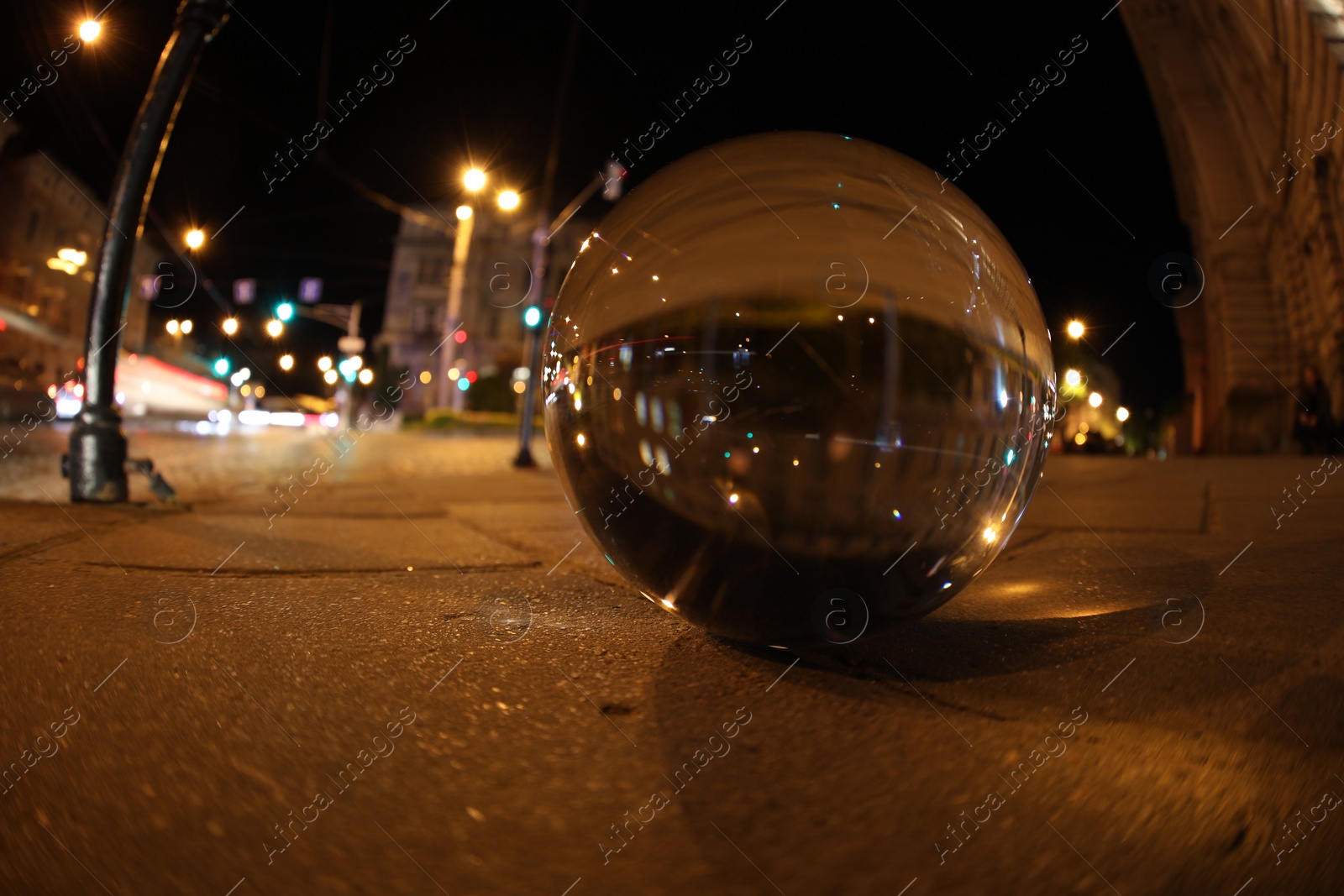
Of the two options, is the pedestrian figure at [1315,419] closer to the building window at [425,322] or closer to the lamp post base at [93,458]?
the lamp post base at [93,458]

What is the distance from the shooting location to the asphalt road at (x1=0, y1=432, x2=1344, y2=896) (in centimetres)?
113

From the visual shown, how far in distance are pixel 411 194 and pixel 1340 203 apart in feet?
100

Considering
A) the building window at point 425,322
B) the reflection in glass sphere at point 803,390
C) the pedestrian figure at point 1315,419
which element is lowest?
the reflection in glass sphere at point 803,390

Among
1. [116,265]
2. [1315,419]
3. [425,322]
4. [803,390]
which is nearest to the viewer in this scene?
[803,390]

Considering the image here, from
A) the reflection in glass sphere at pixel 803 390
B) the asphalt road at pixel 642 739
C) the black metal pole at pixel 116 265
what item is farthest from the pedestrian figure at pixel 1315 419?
the black metal pole at pixel 116 265

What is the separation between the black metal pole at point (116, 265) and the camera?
15.4 ft

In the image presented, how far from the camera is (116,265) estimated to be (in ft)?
15.5

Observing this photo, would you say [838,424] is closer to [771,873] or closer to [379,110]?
[771,873]

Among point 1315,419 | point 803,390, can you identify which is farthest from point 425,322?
point 803,390

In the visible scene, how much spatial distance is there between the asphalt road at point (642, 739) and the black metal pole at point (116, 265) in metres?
2.03

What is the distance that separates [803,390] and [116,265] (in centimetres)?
497

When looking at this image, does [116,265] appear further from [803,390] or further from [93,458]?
[803,390]

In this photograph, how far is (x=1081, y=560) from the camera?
3225 mm

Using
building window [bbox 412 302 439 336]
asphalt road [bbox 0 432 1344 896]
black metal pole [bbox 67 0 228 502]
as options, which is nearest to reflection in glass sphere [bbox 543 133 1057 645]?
asphalt road [bbox 0 432 1344 896]
